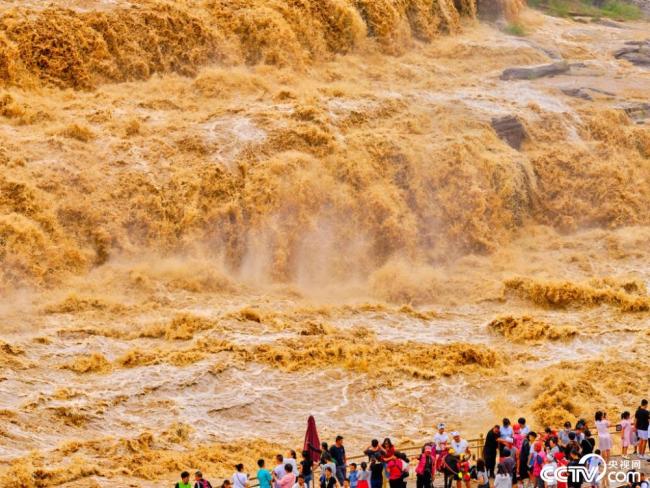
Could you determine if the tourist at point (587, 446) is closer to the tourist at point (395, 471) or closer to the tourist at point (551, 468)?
the tourist at point (551, 468)

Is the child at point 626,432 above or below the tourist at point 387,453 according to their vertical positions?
below

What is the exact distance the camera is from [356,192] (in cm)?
2603

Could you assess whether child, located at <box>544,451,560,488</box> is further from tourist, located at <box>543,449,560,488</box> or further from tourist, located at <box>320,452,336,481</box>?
tourist, located at <box>320,452,336,481</box>

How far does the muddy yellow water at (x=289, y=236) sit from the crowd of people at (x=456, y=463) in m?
2.81

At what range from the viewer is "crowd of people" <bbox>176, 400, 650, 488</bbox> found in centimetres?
1360

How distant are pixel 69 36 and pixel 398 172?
809 centimetres

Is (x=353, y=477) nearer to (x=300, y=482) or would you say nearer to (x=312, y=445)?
(x=300, y=482)

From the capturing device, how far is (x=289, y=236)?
24.8 meters

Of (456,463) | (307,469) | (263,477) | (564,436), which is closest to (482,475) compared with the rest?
(456,463)

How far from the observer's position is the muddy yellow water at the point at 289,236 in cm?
1862

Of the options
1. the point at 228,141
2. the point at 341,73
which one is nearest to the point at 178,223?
the point at 228,141

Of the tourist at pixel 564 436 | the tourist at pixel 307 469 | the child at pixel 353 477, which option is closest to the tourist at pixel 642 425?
the tourist at pixel 564 436

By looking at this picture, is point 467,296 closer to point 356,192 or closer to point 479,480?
point 356,192

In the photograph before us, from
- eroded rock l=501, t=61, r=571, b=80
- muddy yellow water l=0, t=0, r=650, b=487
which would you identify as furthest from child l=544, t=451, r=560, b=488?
eroded rock l=501, t=61, r=571, b=80
